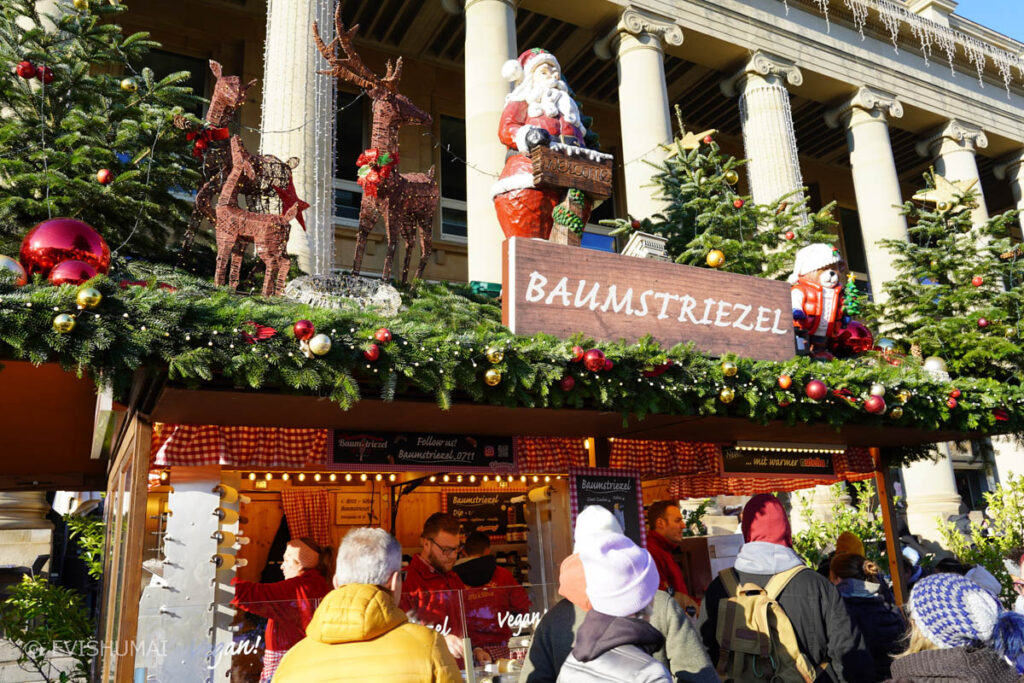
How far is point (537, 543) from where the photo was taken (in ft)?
23.2

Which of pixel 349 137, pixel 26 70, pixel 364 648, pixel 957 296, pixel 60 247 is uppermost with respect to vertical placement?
pixel 349 137

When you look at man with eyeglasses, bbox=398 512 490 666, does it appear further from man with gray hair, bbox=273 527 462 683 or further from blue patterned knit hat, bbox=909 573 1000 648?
blue patterned knit hat, bbox=909 573 1000 648

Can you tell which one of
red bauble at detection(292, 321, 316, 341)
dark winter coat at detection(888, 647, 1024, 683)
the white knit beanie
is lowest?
dark winter coat at detection(888, 647, 1024, 683)

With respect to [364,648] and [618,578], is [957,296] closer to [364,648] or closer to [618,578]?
[618,578]

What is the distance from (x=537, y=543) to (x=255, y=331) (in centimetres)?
381

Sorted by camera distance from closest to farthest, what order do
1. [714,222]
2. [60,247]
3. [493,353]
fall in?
[60,247], [493,353], [714,222]

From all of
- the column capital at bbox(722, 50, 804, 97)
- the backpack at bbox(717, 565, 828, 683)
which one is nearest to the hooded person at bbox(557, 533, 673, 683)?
the backpack at bbox(717, 565, 828, 683)

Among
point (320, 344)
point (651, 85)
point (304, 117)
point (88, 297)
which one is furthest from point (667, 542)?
point (651, 85)

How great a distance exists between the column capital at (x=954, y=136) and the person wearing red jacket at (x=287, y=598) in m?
23.5

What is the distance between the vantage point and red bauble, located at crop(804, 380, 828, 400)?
Answer: 5.75 m

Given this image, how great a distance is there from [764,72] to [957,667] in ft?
62.5

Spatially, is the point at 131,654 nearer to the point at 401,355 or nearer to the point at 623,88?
the point at 401,355

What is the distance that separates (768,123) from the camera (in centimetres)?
1833

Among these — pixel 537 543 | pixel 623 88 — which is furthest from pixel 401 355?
pixel 623 88
